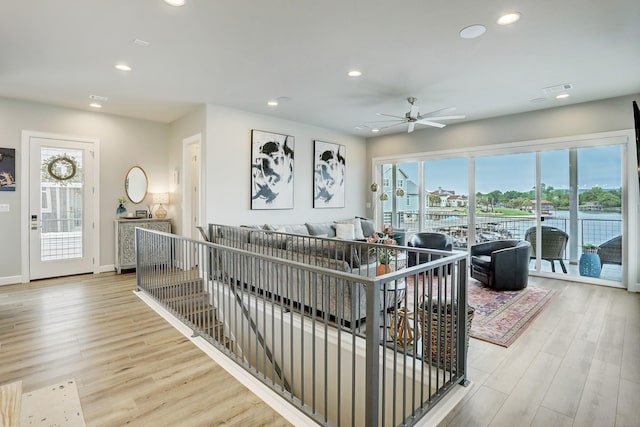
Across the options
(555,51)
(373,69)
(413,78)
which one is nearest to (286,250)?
(373,69)

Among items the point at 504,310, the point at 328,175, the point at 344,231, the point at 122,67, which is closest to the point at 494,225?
the point at 504,310

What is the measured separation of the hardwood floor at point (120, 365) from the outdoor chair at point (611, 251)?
5717 mm

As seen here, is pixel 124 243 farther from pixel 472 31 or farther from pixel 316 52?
pixel 472 31

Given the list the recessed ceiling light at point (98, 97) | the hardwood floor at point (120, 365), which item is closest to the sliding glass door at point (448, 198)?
the hardwood floor at point (120, 365)

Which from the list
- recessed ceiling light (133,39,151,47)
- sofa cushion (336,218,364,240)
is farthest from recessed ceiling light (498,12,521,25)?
sofa cushion (336,218,364,240)

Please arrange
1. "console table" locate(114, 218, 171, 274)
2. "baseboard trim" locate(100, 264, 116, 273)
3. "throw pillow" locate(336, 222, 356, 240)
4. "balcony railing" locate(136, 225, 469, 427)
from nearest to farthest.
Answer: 1. "balcony railing" locate(136, 225, 469, 427)
2. "console table" locate(114, 218, 171, 274)
3. "baseboard trim" locate(100, 264, 116, 273)
4. "throw pillow" locate(336, 222, 356, 240)

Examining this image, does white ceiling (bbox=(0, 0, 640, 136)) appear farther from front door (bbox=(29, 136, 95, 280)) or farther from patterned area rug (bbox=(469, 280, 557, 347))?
patterned area rug (bbox=(469, 280, 557, 347))

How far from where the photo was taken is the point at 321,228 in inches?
262

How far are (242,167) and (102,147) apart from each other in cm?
264

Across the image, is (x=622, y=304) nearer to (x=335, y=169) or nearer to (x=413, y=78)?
(x=413, y=78)

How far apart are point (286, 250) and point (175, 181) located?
3.54 metres

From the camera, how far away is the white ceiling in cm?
266

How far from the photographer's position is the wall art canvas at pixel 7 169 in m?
4.94

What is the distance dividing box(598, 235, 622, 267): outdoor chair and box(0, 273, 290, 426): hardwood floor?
5.72 meters
